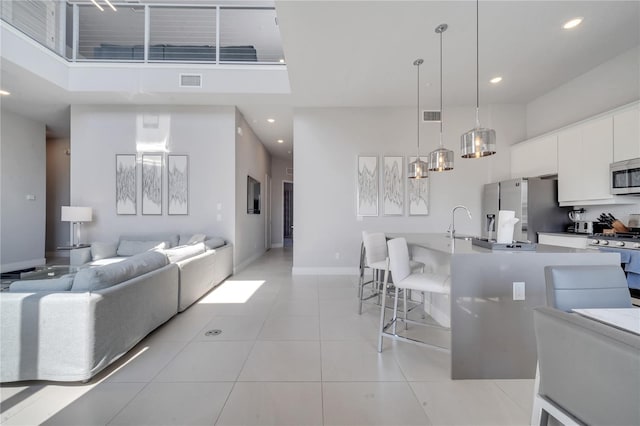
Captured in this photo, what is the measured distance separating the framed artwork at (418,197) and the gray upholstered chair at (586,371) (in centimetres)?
421

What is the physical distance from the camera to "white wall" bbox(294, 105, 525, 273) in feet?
16.5

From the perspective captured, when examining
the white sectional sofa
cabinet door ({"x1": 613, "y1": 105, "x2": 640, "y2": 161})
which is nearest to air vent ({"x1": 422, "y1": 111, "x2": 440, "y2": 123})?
cabinet door ({"x1": 613, "y1": 105, "x2": 640, "y2": 161})

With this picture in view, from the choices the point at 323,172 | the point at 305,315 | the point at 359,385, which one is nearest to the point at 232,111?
the point at 323,172

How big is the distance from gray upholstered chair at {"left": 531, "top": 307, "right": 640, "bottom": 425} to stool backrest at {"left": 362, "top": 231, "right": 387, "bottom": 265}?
6.82 feet

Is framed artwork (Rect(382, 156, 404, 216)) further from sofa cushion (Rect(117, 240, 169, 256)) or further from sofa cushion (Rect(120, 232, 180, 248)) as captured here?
sofa cushion (Rect(117, 240, 169, 256))

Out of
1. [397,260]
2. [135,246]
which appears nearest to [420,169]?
[397,260]

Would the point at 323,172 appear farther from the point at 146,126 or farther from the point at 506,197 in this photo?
the point at 146,126

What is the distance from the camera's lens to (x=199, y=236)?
4.51 metres

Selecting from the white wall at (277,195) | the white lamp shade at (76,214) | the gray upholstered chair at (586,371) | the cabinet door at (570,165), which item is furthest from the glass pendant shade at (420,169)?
the white wall at (277,195)

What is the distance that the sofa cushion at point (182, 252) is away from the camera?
10.1 feet

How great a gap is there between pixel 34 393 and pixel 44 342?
12.3 inches

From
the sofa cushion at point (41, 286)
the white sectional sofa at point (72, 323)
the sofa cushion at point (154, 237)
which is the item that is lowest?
the white sectional sofa at point (72, 323)

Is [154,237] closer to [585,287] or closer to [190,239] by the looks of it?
[190,239]

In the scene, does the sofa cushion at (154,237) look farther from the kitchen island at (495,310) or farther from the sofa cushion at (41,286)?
the kitchen island at (495,310)
